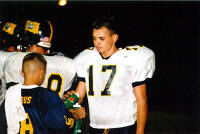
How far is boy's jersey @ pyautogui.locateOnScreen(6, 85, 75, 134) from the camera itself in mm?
2682

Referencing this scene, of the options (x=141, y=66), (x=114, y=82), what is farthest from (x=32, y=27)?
(x=141, y=66)

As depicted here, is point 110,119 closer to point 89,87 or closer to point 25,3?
point 89,87

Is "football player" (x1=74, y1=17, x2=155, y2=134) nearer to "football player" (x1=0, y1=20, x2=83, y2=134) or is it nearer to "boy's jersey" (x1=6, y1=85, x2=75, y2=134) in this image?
"football player" (x1=0, y1=20, x2=83, y2=134)

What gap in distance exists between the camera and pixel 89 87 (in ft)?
10.8

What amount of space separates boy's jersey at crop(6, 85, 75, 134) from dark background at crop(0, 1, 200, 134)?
6996mm

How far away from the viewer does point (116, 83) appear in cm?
317

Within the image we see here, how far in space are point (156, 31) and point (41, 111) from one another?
1369 cm

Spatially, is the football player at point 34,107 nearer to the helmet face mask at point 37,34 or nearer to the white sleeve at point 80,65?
the white sleeve at point 80,65

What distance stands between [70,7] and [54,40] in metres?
10.9

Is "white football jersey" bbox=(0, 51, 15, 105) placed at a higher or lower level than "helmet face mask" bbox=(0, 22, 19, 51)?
lower

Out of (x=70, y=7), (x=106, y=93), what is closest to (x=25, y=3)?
(x=70, y=7)

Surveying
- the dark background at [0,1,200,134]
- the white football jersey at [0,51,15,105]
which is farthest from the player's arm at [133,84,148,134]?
the dark background at [0,1,200,134]

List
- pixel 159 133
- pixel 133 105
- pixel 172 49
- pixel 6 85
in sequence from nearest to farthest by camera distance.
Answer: pixel 133 105 → pixel 6 85 → pixel 159 133 → pixel 172 49

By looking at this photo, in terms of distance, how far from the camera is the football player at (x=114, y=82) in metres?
3.15
